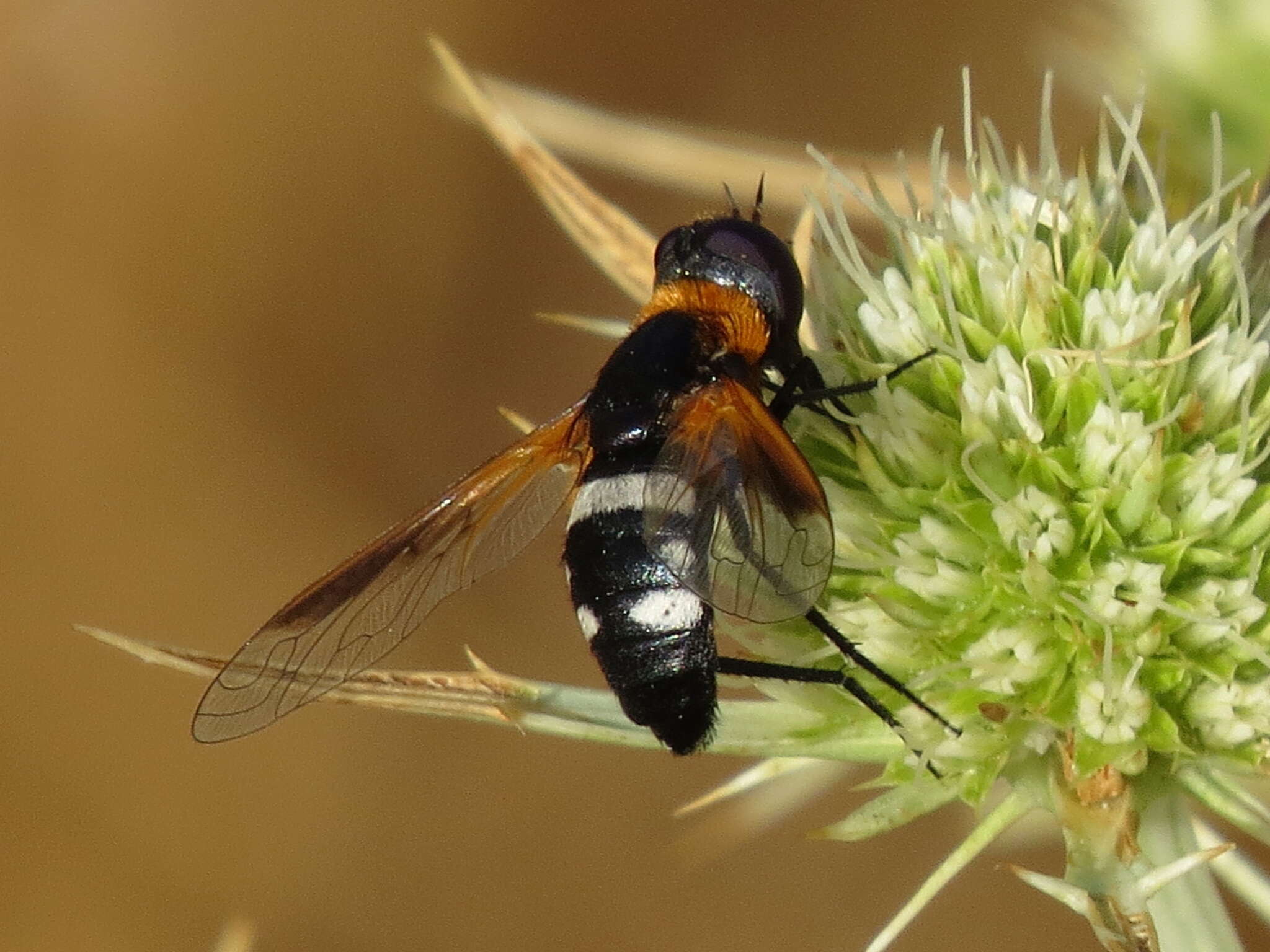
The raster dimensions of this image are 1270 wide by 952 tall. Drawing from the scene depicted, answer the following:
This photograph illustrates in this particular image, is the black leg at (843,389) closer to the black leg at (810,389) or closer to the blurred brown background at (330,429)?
the black leg at (810,389)

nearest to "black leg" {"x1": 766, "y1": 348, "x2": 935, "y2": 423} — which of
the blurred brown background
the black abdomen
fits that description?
the black abdomen

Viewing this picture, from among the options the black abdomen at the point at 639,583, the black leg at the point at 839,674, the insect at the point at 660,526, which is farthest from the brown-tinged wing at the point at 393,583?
the black leg at the point at 839,674

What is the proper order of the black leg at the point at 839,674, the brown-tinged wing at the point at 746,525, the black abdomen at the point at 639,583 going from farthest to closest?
the black leg at the point at 839,674 → the black abdomen at the point at 639,583 → the brown-tinged wing at the point at 746,525

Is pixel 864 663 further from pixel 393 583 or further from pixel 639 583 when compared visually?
pixel 393 583

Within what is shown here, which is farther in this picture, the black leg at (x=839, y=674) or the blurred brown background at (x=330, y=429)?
the blurred brown background at (x=330, y=429)

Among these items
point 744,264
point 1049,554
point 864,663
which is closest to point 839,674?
point 864,663
